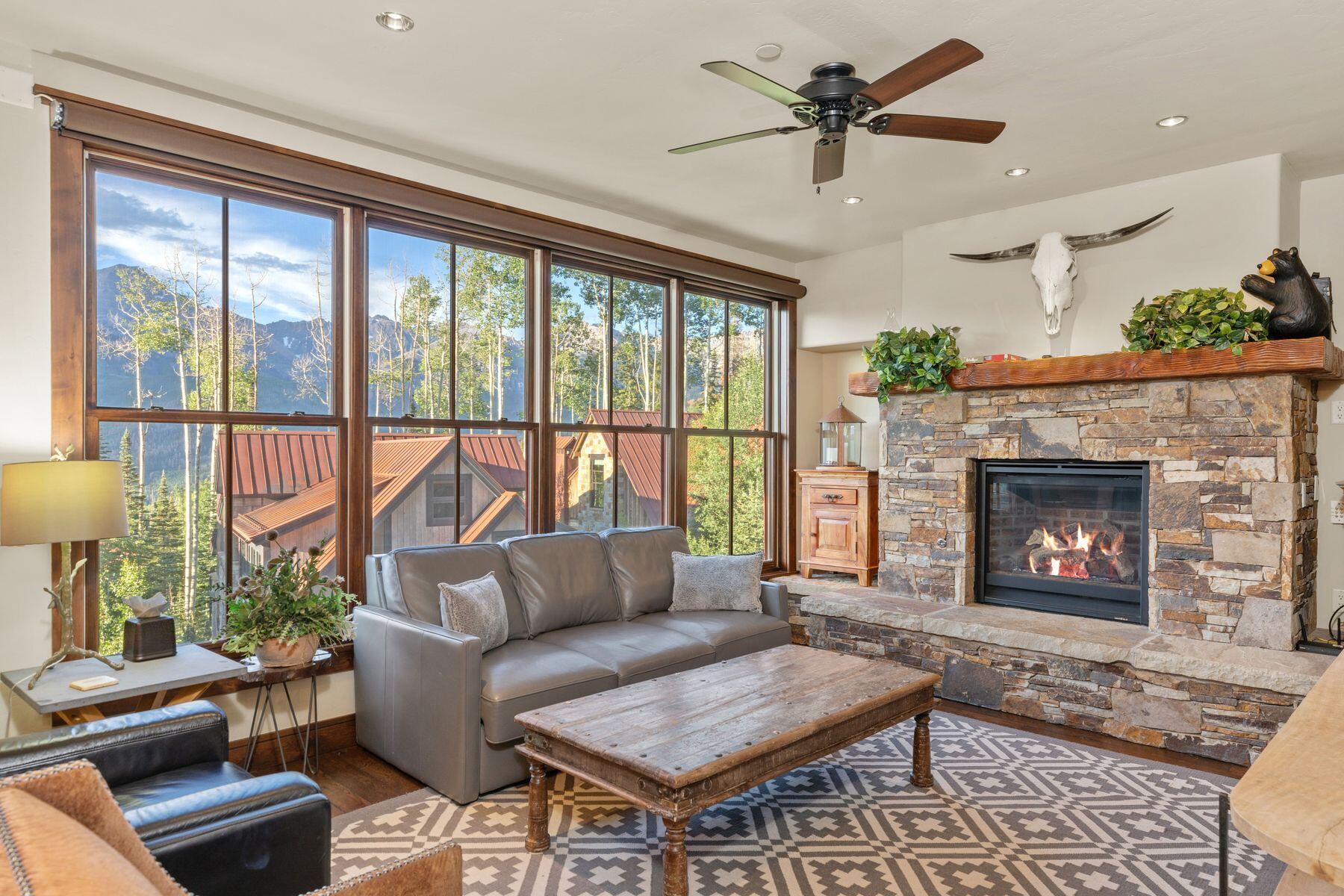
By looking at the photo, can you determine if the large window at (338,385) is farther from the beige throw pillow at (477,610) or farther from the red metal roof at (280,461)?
the beige throw pillow at (477,610)

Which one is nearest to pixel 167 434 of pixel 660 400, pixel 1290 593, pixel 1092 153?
pixel 660 400

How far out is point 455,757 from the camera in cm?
300

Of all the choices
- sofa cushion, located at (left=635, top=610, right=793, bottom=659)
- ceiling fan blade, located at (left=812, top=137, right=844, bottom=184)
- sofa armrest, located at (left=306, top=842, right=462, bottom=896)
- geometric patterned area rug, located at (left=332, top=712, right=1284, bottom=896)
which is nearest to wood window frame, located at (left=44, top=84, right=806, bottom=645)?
sofa cushion, located at (left=635, top=610, right=793, bottom=659)

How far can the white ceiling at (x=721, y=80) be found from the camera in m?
2.64

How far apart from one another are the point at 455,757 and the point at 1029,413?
11.2 feet

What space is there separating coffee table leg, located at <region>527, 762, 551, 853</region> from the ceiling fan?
2237mm

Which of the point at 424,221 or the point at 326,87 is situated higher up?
the point at 326,87

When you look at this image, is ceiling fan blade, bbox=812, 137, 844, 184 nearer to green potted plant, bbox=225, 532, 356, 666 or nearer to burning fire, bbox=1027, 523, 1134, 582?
green potted plant, bbox=225, 532, 356, 666

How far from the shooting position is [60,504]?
2.56 metres

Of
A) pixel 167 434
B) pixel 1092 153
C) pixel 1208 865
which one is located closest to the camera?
pixel 1208 865

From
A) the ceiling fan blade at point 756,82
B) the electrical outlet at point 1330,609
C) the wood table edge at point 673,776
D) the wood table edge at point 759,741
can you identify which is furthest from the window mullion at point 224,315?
the electrical outlet at point 1330,609

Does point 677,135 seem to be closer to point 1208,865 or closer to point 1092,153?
point 1092,153

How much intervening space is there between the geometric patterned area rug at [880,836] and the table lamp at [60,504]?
130 cm

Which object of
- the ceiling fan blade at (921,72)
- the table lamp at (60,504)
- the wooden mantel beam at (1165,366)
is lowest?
the table lamp at (60,504)
